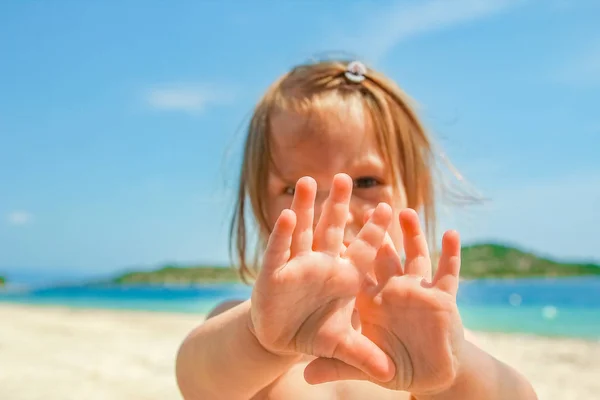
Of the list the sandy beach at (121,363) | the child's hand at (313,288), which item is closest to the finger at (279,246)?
the child's hand at (313,288)

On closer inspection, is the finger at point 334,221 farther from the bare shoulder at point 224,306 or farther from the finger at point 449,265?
the bare shoulder at point 224,306

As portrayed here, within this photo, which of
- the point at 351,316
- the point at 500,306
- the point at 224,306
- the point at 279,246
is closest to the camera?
the point at 279,246

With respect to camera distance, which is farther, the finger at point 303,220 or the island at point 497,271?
the island at point 497,271

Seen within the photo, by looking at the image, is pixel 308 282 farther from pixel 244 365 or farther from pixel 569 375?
pixel 569 375

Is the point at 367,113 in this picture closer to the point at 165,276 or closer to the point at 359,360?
the point at 359,360

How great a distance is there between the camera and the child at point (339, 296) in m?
1.45

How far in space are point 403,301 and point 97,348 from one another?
6402 millimetres

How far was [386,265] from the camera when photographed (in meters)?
Answer: 1.63

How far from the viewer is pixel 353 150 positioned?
242 cm

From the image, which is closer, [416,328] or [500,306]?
[416,328]

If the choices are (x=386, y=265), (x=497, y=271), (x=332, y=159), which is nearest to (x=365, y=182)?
(x=332, y=159)

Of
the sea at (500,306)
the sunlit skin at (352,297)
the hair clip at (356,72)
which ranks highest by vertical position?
the hair clip at (356,72)

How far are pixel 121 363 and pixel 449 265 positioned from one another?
206 inches

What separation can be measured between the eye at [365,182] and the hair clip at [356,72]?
51 cm
